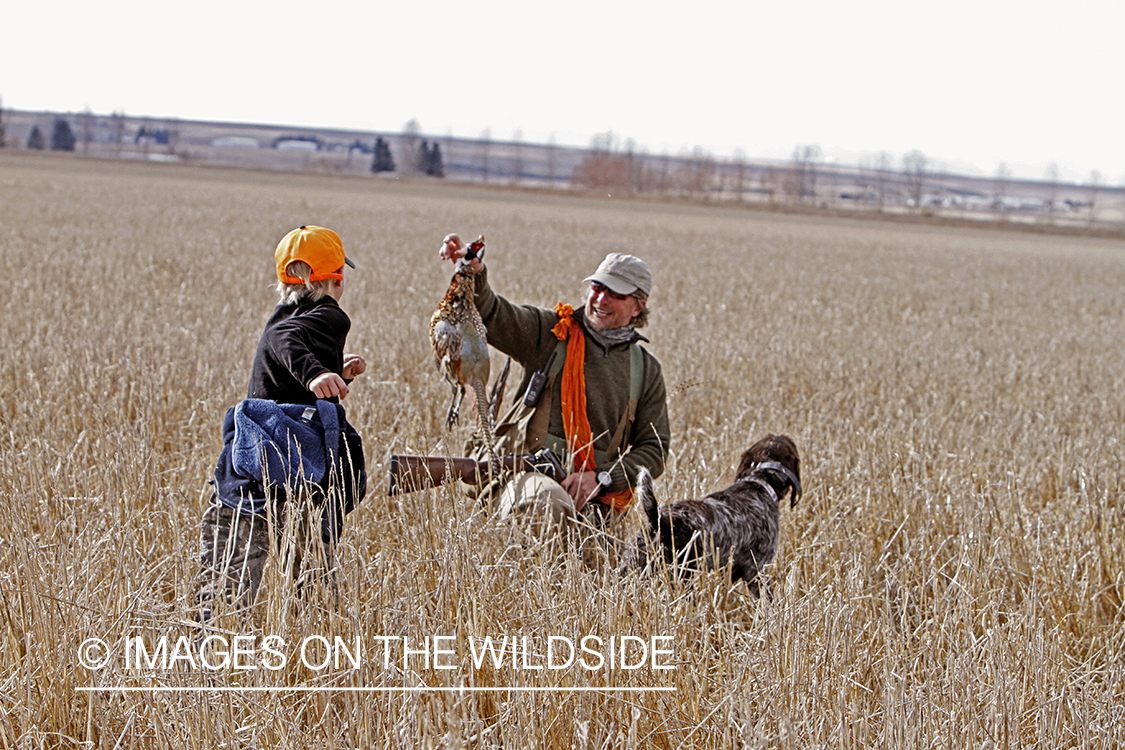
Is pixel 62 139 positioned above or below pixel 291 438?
above

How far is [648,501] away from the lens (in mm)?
3098

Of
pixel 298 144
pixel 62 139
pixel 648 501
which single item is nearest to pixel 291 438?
pixel 648 501

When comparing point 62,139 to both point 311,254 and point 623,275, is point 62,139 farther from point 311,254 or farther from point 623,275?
point 311,254

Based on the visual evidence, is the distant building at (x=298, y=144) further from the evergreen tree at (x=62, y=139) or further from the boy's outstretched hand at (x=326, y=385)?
the boy's outstretched hand at (x=326, y=385)

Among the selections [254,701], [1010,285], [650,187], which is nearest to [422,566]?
[254,701]

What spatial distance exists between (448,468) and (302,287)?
0.80 metres

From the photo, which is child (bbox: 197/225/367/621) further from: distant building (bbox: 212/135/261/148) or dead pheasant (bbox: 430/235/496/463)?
distant building (bbox: 212/135/261/148)

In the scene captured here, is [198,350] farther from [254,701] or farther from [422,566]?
[254,701]

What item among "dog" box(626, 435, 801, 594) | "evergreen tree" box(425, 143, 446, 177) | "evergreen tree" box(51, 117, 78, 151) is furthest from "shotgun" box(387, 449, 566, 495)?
"evergreen tree" box(51, 117, 78, 151)

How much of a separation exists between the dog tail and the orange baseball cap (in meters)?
1.19

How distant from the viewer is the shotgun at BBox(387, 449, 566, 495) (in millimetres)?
3131

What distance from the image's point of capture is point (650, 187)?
359ft

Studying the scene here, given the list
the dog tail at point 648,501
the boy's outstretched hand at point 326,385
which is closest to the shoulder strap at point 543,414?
the dog tail at point 648,501

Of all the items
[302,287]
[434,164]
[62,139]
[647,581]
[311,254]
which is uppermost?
[62,139]
